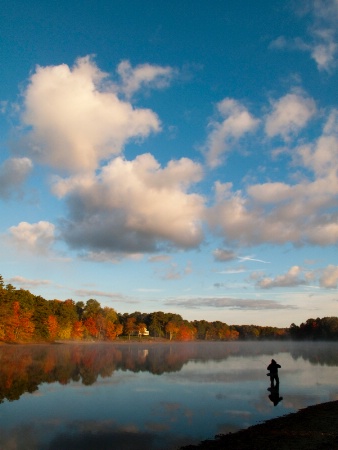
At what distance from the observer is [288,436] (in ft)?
57.2

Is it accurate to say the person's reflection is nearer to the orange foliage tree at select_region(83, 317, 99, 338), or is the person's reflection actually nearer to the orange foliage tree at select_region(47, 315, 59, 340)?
the orange foliage tree at select_region(47, 315, 59, 340)

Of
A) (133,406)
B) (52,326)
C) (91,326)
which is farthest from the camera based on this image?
(91,326)

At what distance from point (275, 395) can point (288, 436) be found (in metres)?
13.4

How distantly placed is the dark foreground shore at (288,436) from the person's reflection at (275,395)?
5442 mm

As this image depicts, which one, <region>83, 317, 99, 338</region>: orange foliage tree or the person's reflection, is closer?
the person's reflection

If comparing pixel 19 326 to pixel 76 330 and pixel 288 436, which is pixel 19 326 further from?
pixel 288 436

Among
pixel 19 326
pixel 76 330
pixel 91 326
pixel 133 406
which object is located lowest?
pixel 76 330

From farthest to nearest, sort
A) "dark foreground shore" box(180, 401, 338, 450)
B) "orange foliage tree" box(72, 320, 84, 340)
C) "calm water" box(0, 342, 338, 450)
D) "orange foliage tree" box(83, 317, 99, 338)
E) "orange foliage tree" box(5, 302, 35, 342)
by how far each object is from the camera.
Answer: "orange foliage tree" box(83, 317, 99, 338)
"orange foliage tree" box(72, 320, 84, 340)
"orange foliage tree" box(5, 302, 35, 342)
"calm water" box(0, 342, 338, 450)
"dark foreground shore" box(180, 401, 338, 450)

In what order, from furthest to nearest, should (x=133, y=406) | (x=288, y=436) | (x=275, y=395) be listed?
(x=275, y=395)
(x=133, y=406)
(x=288, y=436)

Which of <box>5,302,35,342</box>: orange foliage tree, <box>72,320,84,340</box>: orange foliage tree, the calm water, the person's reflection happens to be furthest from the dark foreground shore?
<box>72,320,84,340</box>: orange foliage tree

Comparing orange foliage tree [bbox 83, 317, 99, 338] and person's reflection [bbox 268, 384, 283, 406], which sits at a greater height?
person's reflection [bbox 268, 384, 283, 406]

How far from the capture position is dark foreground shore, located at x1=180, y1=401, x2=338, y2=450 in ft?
51.9

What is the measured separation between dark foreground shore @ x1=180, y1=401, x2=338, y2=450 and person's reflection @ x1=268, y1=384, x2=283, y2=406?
214 inches

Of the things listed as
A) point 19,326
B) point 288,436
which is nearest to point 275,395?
point 288,436
